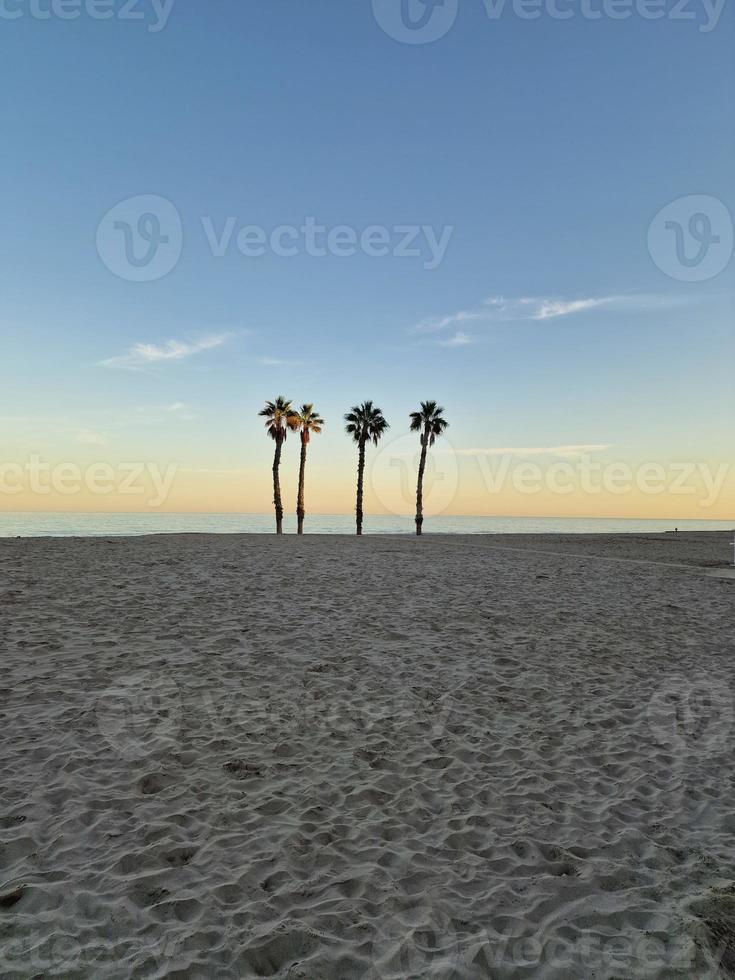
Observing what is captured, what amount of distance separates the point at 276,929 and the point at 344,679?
5535 millimetres

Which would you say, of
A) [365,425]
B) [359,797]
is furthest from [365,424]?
[359,797]

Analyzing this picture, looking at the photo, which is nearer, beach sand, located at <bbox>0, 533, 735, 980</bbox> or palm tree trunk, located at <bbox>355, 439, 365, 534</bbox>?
beach sand, located at <bbox>0, 533, 735, 980</bbox>

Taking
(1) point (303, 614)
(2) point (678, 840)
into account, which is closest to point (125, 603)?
(1) point (303, 614)

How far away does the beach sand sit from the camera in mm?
4223

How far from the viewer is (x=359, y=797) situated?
6156 millimetres

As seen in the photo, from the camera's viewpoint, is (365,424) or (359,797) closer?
(359,797)

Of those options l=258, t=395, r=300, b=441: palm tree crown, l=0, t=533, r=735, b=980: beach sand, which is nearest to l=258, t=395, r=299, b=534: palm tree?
l=258, t=395, r=300, b=441: palm tree crown

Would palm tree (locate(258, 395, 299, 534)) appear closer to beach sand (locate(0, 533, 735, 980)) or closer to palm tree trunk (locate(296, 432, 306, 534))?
palm tree trunk (locate(296, 432, 306, 534))

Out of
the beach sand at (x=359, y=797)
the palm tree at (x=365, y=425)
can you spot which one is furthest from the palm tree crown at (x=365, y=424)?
the beach sand at (x=359, y=797)

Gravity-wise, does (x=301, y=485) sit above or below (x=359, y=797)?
above

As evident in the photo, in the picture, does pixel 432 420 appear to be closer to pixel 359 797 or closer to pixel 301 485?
pixel 301 485

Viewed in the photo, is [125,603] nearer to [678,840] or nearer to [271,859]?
[271,859]

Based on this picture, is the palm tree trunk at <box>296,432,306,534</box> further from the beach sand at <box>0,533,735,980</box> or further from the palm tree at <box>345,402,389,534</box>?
the beach sand at <box>0,533,735,980</box>

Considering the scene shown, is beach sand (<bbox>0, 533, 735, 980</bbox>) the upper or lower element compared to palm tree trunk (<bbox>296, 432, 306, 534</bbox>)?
lower
